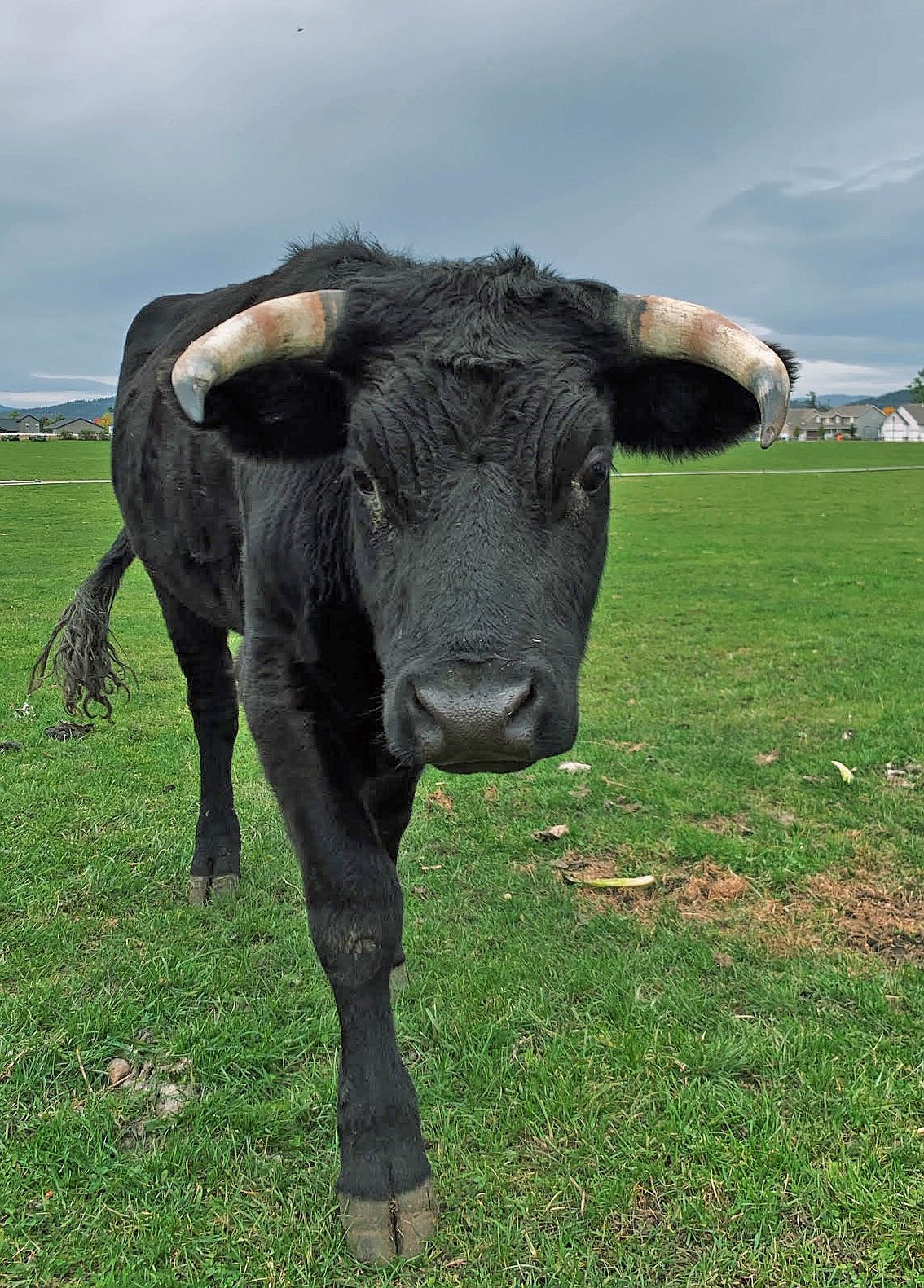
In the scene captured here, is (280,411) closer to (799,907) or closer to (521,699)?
(521,699)

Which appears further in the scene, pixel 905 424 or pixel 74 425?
pixel 74 425

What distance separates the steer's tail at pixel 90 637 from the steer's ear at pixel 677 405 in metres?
4.14

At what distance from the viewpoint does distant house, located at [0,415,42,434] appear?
153 m

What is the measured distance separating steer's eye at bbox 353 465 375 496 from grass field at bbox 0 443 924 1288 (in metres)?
2.16

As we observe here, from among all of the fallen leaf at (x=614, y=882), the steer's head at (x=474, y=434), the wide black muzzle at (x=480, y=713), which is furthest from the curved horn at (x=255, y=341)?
the fallen leaf at (x=614, y=882)

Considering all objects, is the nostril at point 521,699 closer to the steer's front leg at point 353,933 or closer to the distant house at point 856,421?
the steer's front leg at point 353,933

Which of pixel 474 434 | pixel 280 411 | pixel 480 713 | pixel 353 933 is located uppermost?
pixel 280 411

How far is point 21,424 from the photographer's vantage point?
6284 inches

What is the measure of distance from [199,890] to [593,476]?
3.39 metres

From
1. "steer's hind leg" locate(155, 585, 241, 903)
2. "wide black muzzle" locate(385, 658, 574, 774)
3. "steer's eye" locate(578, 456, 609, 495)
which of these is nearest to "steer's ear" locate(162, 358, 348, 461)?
"steer's eye" locate(578, 456, 609, 495)

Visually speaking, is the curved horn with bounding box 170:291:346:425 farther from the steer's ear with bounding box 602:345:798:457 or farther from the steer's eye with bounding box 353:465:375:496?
the steer's ear with bounding box 602:345:798:457

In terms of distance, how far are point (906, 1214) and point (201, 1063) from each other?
246 centimetres

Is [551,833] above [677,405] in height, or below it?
below

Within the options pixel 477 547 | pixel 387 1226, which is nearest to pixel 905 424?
pixel 477 547
